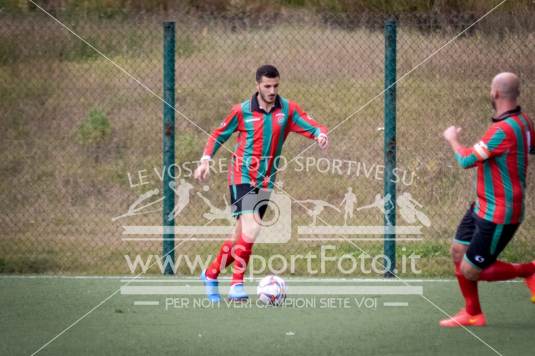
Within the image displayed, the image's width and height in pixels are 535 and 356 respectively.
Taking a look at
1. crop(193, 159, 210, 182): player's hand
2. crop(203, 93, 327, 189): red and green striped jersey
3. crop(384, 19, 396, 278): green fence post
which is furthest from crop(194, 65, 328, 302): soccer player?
crop(384, 19, 396, 278): green fence post

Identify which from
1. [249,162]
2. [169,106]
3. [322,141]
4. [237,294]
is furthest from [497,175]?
[169,106]

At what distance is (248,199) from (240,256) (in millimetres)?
481

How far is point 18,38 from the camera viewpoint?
10.8 m

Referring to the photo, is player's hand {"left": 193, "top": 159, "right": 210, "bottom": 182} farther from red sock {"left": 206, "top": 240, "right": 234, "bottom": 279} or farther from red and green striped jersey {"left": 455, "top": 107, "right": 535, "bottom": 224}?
red and green striped jersey {"left": 455, "top": 107, "right": 535, "bottom": 224}

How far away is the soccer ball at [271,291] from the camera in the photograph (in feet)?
23.3

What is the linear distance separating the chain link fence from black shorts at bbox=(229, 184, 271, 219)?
1.74m

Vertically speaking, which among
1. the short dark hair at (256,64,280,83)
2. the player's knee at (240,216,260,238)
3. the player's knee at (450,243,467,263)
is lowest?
the player's knee at (450,243,467,263)

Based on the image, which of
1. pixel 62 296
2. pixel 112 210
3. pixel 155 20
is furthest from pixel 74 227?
pixel 155 20

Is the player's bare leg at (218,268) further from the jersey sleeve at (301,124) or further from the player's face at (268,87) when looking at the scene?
the player's face at (268,87)

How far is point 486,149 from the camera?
18.8 ft

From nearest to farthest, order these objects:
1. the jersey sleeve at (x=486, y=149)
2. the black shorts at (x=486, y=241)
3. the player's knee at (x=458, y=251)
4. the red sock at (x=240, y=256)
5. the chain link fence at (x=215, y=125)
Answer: the jersey sleeve at (x=486, y=149), the black shorts at (x=486, y=241), the player's knee at (x=458, y=251), the red sock at (x=240, y=256), the chain link fence at (x=215, y=125)

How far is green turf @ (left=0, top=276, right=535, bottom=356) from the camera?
225 inches

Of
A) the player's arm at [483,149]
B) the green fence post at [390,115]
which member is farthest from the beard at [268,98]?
the player's arm at [483,149]

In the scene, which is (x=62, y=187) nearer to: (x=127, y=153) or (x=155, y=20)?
A: (x=127, y=153)
